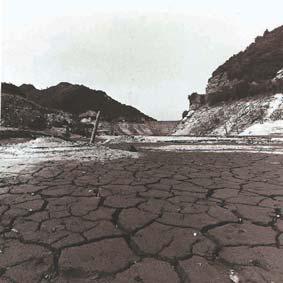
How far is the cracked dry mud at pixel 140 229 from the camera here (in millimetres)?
1657

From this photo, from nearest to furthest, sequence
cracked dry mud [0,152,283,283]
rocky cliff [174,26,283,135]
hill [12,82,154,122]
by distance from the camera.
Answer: cracked dry mud [0,152,283,283]
rocky cliff [174,26,283,135]
hill [12,82,154,122]

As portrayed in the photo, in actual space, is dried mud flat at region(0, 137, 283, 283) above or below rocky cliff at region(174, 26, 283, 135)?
below

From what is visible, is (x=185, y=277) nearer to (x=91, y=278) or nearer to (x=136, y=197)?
(x=91, y=278)

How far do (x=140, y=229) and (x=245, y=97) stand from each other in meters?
35.5

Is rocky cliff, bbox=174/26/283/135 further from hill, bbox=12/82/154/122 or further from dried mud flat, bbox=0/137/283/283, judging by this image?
dried mud flat, bbox=0/137/283/283

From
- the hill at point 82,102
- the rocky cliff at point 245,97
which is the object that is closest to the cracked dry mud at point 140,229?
the rocky cliff at point 245,97

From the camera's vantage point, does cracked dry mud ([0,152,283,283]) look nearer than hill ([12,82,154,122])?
Yes

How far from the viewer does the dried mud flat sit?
1657 mm

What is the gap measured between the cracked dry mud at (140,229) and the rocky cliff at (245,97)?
74.8ft

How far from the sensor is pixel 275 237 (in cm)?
214

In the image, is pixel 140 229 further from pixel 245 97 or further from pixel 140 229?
pixel 245 97

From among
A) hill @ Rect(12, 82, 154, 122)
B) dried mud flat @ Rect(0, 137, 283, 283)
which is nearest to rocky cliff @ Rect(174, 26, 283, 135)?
hill @ Rect(12, 82, 154, 122)

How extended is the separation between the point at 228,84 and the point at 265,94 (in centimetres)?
771

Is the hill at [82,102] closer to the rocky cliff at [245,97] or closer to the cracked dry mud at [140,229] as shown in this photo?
the rocky cliff at [245,97]
